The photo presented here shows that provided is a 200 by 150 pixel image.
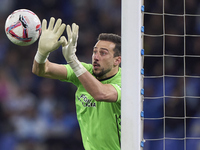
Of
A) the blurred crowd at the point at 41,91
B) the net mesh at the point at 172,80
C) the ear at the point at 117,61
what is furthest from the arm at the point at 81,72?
the blurred crowd at the point at 41,91

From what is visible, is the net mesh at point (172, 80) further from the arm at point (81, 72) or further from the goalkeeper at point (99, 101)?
the arm at point (81, 72)

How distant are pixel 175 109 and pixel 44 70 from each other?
8.52 ft

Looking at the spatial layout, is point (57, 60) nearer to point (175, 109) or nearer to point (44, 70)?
point (175, 109)

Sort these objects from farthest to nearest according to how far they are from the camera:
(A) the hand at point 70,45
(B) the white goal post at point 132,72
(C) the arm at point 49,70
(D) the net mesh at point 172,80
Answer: (D) the net mesh at point 172,80, (C) the arm at point 49,70, (A) the hand at point 70,45, (B) the white goal post at point 132,72

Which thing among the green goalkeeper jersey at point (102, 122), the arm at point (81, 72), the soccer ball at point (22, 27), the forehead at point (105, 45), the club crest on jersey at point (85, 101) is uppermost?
the soccer ball at point (22, 27)

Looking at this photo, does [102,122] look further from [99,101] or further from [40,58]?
[40,58]

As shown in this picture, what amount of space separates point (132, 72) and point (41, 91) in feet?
12.7

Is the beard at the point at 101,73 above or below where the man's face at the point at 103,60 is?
below

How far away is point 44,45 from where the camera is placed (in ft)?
11.2

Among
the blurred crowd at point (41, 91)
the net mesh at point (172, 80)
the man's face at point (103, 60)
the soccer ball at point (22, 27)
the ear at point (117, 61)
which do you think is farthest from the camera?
the blurred crowd at point (41, 91)

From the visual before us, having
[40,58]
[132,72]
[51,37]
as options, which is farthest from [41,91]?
[132,72]

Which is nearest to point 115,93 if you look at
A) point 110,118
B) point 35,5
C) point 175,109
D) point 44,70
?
point 110,118

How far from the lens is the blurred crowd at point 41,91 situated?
6102 millimetres

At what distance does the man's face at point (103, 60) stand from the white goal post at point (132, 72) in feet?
3.83
